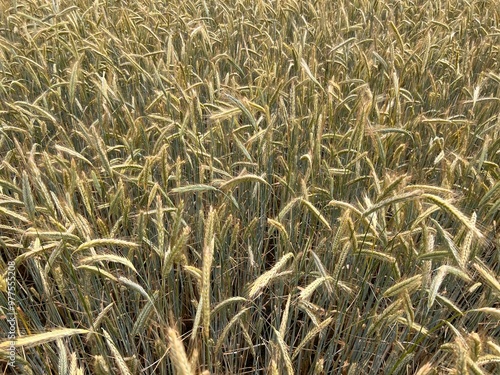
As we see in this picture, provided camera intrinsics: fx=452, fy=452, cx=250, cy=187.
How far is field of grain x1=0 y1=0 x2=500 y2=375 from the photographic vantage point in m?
0.98

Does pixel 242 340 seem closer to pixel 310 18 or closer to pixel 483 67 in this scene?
pixel 483 67

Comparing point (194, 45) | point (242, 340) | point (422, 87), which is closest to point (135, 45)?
point (194, 45)

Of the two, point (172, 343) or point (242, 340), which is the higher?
point (172, 343)

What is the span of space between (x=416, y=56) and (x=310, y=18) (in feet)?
3.76

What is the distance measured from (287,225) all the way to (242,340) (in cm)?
39

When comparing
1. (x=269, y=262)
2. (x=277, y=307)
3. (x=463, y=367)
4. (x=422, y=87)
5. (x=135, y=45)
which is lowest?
(x=269, y=262)

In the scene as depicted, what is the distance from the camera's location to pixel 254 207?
5.17 ft

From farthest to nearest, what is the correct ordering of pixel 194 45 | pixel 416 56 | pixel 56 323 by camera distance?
pixel 194 45 < pixel 416 56 < pixel 56 323

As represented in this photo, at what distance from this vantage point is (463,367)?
27.0 inches

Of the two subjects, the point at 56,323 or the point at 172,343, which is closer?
the point at 172,343

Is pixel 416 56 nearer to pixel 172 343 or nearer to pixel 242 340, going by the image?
pixel 242 340

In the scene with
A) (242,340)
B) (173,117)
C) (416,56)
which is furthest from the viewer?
(416,56)

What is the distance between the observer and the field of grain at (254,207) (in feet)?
3.22

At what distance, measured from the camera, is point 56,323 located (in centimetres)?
125
